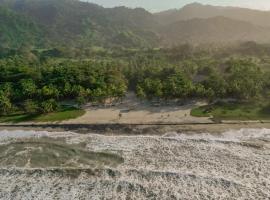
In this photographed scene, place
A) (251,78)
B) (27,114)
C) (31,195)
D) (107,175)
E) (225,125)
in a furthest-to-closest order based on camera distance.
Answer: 1. (251,78)
2. (27,114)
3. (225,125)
4. (107,175)
5. (31,195)

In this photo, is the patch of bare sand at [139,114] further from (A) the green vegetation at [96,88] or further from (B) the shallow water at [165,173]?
(B) the shallow water at [165,173]

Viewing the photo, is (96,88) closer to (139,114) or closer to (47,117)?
(47,117)

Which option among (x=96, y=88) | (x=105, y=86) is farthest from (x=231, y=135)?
(x=96, y=88)

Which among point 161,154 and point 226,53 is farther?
point 226,53

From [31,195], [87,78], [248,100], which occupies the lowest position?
[31,195]

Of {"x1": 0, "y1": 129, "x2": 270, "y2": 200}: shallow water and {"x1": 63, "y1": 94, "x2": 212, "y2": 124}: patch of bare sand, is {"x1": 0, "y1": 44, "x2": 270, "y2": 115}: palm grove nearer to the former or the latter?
{"x1": 63, "y1": 94, "x2": 212, "y2": 124}: patch of bare sand

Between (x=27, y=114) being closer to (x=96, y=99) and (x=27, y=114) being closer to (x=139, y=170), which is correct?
(x=96, y=99)

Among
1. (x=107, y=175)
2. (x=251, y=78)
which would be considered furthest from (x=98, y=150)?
(x=251, y=78)

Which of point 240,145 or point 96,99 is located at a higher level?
point 96,99
